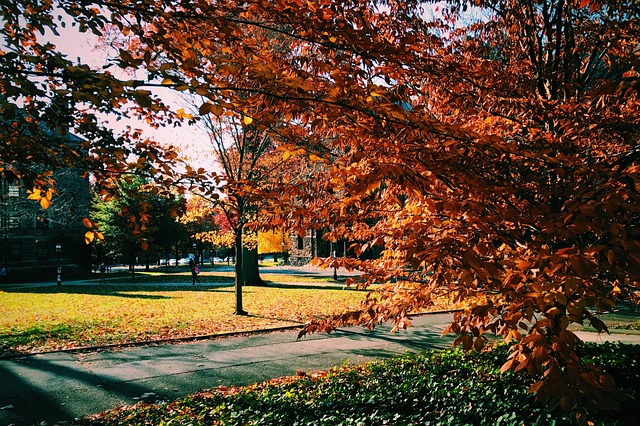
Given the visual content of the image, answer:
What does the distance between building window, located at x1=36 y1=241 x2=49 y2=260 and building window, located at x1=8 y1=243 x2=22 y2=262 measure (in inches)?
62.8

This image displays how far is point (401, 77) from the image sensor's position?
4816mm

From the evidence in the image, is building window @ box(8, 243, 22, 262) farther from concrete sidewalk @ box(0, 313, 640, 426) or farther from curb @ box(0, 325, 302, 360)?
concrete sidewalk @ box(0, 313, 640, 426)

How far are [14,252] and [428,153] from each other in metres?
50.3

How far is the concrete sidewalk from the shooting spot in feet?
21.6

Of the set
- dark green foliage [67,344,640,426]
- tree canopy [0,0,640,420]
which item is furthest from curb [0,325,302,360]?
tree canopy [0,0,640,420]

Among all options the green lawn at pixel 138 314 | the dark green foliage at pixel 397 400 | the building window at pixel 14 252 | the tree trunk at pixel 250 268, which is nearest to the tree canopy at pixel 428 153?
the dark green foliage at pixel 397 400

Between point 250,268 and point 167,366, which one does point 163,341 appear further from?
point 250,268

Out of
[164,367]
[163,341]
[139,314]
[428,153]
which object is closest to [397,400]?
[428,153]

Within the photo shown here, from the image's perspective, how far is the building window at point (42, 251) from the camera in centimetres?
4328

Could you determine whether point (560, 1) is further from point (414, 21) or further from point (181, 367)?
point (181, 367)

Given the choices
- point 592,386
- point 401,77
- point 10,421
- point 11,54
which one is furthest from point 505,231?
point 10,421

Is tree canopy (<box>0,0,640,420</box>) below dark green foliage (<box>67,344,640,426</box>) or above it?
above

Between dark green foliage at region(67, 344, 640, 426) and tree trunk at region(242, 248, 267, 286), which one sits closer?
dark green foliage at region(67, 344, 640, 426)

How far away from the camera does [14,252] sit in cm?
4231
